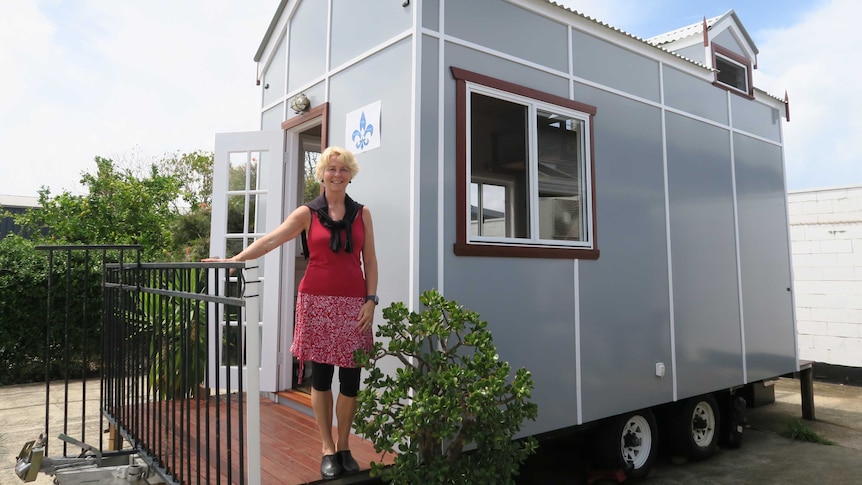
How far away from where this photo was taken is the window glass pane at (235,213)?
4176 mm

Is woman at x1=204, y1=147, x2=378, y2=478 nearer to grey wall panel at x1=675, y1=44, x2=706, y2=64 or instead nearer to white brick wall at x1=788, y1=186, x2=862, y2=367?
grey wall panel at x1=675, y1=44, x2=706, y2=64

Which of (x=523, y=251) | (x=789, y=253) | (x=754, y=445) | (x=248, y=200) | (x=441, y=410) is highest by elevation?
(x=248, y=200)

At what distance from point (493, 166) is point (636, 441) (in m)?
2.43

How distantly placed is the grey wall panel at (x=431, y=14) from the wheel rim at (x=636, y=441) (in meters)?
3.14

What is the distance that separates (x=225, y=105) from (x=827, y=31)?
15.2 meters

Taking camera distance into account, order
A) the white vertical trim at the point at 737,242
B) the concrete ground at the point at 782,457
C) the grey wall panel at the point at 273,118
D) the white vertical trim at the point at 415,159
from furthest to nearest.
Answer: the white vertical trim at the point at 737,242
the grey wall panel at the point at 273,118
the concrete ground at the point at 782,457
the white vertical trim at the point at 415,159

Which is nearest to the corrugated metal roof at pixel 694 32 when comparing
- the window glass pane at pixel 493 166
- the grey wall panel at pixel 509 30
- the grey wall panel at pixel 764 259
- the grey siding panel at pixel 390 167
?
the grey wall panel at pixel 764 259

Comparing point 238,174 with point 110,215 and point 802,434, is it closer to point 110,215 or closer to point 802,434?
point 802,434

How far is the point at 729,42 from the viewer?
546 centimetres

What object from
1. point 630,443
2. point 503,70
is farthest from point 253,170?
point 630,443

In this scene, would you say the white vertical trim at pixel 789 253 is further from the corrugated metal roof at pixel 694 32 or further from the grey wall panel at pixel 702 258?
the grey wall panel at pixel 702 258

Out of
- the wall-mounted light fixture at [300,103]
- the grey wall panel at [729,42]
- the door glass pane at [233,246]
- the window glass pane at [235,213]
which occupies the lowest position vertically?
the door glass pane at [233,246]

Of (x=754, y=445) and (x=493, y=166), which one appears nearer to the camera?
(x=493, y=166)

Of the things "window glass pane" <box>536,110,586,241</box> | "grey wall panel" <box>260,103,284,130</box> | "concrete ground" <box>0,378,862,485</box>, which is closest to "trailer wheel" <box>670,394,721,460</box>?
"concrete ground" <box>0,378,862,485</box>
